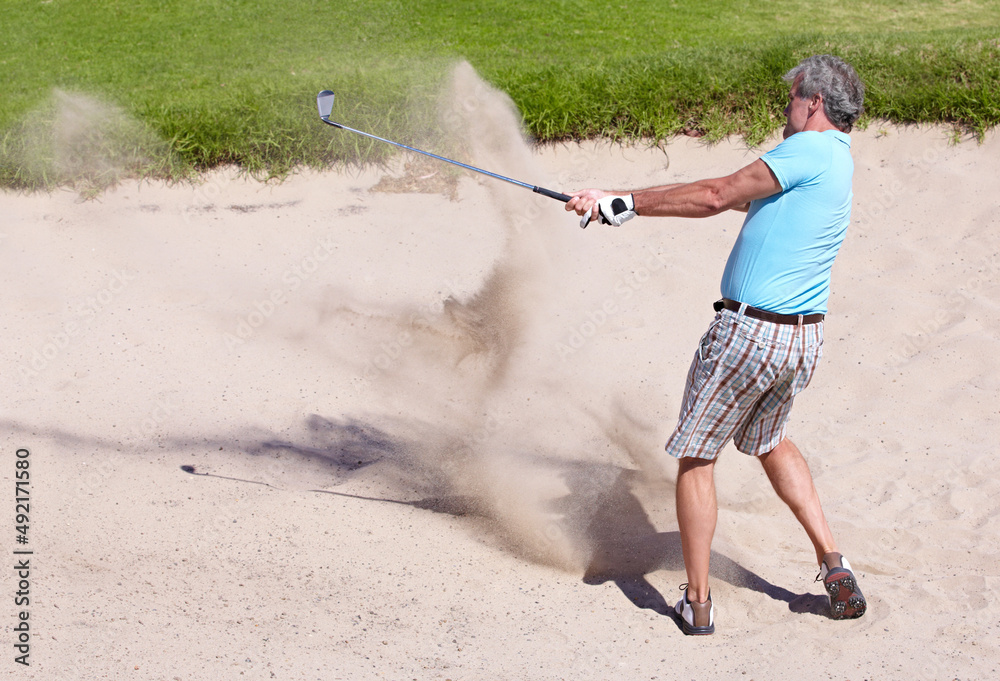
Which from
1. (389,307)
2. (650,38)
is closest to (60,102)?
(389,307)

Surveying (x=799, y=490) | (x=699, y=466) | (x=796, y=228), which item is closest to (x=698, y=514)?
(x=699, y=466)

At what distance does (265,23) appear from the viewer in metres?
7.60

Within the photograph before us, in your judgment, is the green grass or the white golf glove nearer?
the white golf glove

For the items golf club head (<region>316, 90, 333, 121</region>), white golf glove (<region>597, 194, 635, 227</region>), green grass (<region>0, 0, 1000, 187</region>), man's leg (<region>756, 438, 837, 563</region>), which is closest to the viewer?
white golf glove (<region>597, 194, 635, 227</region>)

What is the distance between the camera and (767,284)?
2.60 metres

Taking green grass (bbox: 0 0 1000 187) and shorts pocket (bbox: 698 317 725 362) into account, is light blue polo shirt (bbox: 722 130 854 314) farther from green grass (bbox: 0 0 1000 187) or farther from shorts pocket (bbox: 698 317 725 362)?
green grass (bbox: 0 0 1000 187)

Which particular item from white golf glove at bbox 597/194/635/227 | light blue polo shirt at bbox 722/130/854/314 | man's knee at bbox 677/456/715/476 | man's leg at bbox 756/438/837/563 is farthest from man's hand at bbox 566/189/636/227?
man's leg at bbox 756/438/837/563

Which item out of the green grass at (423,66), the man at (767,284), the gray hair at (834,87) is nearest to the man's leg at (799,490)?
the man at (767,284)

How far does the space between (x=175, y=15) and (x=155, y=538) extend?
582 centimetres

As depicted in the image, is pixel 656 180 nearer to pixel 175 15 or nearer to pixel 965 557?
pixel 965 557

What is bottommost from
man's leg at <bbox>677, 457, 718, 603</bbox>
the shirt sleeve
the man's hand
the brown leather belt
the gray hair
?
man's leg at <bbox>677, 457, 718, 603</bbox>

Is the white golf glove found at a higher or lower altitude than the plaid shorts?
higher

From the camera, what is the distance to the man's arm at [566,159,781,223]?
2.49 metres

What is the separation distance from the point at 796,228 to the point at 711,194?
26 centimetres
